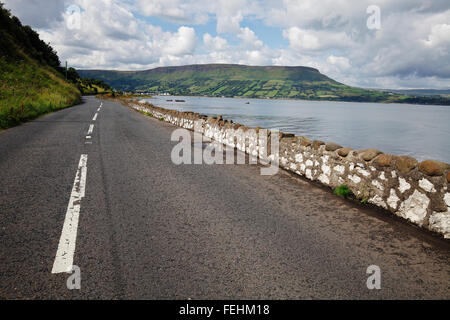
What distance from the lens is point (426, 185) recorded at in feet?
12.0

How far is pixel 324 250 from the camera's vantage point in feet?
10.4

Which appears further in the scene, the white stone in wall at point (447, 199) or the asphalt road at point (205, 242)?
the white stone in wall at point (447, 199)

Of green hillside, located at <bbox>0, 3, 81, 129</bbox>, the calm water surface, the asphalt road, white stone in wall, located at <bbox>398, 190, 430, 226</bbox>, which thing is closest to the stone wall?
white stone in wall, located at <bbox>398, 190, 430, 226</bbox>

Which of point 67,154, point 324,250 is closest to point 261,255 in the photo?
point 324,250

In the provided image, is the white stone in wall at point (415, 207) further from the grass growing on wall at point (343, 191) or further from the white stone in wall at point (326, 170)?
the white stone in wall at point (326, 170)

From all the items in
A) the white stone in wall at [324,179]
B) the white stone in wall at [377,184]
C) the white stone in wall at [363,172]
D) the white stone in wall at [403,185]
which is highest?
the white stone in wall at [363,172]

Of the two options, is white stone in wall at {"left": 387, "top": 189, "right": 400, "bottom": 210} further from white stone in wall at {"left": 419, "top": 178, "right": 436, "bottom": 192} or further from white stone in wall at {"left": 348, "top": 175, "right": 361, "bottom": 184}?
white stone in wall at {"left": 348, "top": 175, "right": 361, "bottom": 184}

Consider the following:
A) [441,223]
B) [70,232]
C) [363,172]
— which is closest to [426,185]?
[441,223]

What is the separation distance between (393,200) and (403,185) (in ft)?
1.03

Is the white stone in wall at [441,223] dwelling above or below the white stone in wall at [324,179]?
below

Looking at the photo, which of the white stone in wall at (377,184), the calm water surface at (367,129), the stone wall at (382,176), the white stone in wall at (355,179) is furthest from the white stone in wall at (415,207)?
the calm water surface at (367,129)

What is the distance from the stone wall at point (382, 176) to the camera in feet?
11.7
